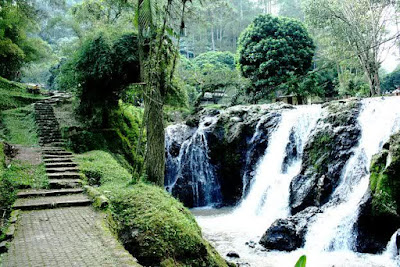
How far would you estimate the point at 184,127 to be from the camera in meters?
17.4

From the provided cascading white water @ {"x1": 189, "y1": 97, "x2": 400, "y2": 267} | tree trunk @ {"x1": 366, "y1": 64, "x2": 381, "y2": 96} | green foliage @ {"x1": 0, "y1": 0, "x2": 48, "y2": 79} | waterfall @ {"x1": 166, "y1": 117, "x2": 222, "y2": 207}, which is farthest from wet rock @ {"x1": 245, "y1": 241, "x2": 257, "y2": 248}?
green foliage @ {"x1": 0, "y1": 0, "x2": 48, "y2": 79}

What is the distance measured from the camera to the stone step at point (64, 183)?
8.10 metres

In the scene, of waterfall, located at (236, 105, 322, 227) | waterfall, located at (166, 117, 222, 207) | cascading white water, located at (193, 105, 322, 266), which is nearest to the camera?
cascading white water, located at (193, 105, 322, 266)

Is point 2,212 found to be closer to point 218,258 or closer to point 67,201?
point 67,201

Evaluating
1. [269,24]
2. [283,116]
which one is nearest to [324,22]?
[269,24]

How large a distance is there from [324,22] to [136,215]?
72.2 ft

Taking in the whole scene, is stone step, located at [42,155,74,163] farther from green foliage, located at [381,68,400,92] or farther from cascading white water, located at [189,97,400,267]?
green foliage, located at [381,68,400,92]

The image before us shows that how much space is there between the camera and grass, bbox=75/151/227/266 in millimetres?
5012

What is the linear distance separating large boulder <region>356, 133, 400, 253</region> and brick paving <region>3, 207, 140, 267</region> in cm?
618

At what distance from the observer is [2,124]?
13.7m

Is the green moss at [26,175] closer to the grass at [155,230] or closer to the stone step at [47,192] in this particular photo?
the stone step at [47,192]

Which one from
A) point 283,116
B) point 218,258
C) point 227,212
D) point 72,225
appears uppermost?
point 283,116

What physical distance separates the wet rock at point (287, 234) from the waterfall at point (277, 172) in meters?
2.12

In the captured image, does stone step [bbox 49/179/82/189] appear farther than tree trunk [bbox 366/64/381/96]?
No
